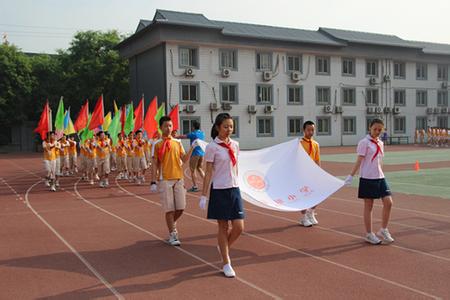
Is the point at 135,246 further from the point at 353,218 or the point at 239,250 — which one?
the point at 353,218

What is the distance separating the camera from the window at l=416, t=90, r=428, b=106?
48.8 m

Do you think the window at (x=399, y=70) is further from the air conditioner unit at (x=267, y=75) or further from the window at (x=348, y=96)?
the air conditioner unit at (x=267, y=75)

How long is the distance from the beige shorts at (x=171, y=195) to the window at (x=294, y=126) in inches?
1389

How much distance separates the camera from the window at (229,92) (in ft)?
126

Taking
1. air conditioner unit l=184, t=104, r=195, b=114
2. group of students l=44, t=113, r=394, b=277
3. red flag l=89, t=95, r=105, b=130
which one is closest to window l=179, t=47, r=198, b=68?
air conditioner unit l=184, t=104, r=195, b=114

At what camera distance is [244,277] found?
5.60 m

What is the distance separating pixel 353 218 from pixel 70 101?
40425 mm

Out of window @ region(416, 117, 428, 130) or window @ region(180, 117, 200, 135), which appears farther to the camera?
window @ region(416, 117, 428, 130)

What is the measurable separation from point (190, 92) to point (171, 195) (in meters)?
30.4

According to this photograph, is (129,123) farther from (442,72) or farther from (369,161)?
(442,72)

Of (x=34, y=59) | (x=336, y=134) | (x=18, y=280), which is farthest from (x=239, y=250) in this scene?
(x=34, y=59)

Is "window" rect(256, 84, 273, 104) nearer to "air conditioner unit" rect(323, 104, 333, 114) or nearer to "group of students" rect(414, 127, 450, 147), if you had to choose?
"air conditioner unit" rect(323, 104, 333, 114)

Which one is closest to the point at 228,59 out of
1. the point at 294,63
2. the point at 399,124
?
the point at 294,63

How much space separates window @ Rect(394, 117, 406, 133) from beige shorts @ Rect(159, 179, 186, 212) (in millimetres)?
44361
